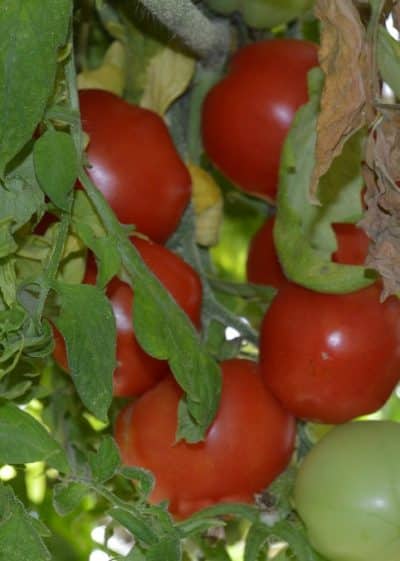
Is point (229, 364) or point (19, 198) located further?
point (229, 364)

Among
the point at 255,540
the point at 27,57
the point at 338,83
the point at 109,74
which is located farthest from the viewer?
the point at 109,74

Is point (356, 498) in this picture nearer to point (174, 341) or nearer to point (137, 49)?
point (174, 341)

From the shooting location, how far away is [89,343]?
60 centimetres

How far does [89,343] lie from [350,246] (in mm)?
313

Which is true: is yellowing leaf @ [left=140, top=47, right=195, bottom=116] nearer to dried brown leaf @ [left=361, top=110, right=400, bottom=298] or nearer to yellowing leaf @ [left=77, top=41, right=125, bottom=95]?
yellowing leaf @ [left=77, top=41, right=125, bottom=95]

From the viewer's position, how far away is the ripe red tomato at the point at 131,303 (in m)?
0.80

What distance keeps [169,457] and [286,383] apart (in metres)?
0.09

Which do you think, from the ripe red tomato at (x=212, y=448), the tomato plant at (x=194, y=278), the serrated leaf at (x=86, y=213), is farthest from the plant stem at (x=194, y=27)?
the ripe red tomato at (x=212, y=448)

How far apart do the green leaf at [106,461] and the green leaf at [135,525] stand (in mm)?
19

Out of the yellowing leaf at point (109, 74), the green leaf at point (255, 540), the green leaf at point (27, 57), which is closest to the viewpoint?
the green leaf at point (27, 57)

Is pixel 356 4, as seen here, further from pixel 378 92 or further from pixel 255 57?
pixel 255 57

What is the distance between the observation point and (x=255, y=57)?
927 mm

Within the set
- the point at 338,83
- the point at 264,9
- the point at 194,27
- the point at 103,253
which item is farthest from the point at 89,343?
the point at 264,9

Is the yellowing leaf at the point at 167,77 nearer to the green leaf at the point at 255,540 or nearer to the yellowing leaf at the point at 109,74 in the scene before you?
the yellowing leaf at the point at 109,74
